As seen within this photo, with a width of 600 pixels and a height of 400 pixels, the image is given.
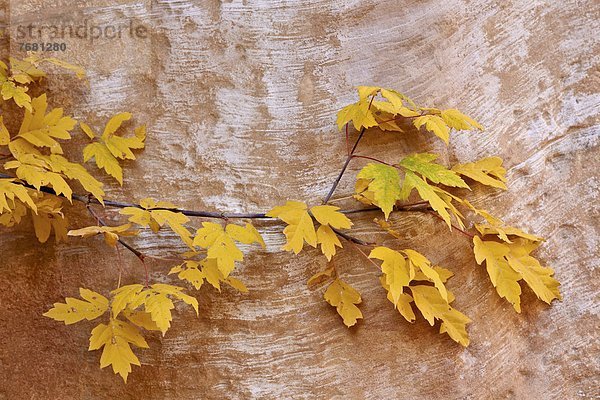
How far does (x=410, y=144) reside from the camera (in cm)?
196

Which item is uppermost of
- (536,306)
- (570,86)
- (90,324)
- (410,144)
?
(570,86)

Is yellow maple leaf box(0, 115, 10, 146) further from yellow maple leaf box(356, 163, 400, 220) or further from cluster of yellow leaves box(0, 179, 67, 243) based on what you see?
yellow maple leaf box(356, 163, 400, 220)

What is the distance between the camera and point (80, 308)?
5.60 ft

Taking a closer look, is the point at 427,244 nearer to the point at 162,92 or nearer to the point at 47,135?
the point at 162,92

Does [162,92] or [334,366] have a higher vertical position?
[162,92]

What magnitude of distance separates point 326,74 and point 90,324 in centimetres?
104

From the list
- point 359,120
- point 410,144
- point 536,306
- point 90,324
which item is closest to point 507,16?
point 410,144

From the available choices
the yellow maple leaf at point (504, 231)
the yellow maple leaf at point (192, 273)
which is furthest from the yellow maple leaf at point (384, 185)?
the yellow maple leaf at point (192, 273)

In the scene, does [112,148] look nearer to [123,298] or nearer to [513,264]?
[123,298]

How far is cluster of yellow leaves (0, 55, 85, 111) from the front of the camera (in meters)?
1.81

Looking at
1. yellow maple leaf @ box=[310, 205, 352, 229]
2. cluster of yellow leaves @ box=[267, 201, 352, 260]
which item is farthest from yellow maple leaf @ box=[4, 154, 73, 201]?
yellow maple leaf @ box=[310, 205, 352, 229]

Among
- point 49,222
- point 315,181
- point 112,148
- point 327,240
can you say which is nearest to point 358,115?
point 315,181

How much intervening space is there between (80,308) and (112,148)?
19.5 inches

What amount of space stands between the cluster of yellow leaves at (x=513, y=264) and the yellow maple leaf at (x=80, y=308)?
1051 mm
